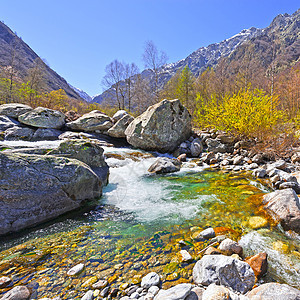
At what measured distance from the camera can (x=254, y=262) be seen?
64.4 inches

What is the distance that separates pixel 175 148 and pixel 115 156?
3.66 metres

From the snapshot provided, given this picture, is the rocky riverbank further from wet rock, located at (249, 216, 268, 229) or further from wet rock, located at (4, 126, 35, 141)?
wet rock, located at (4, 126, 35, 141)

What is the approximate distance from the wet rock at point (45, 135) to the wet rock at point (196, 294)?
11920 millimetres

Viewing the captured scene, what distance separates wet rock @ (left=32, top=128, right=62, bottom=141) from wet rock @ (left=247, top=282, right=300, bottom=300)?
12266 mm

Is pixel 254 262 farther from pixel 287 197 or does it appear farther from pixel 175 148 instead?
pixel 175 148

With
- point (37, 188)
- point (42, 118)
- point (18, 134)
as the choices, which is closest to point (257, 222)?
point (37, 188)

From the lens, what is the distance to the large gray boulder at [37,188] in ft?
7.93

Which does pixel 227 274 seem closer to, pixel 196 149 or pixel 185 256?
pixel 185 256

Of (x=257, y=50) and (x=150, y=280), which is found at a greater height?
(x=257, y=50)

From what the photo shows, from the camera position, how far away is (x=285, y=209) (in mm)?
2473

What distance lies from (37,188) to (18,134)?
10118 millimetres

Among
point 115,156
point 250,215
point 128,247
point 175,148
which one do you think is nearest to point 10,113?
point 115,156

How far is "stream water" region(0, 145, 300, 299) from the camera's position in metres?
1.63

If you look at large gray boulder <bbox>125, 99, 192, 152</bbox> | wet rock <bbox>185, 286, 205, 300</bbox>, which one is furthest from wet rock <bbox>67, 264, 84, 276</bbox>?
large gray boulder <bbox>125, 99, 192, 152</bbox>
